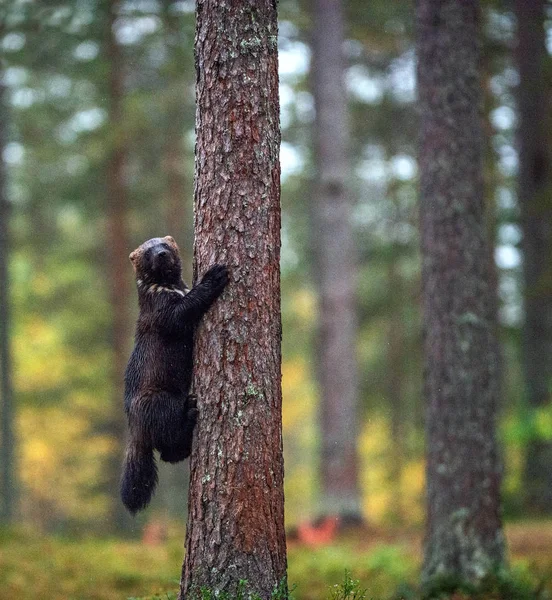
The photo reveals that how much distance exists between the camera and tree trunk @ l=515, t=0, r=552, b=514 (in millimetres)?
15125

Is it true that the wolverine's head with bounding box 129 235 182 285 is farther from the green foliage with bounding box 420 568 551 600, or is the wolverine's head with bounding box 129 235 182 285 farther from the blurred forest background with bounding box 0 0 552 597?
the blurred forest background with bounding box 0 0 552 597

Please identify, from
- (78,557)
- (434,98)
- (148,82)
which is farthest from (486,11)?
(78,557)

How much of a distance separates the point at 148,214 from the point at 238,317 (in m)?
19.1

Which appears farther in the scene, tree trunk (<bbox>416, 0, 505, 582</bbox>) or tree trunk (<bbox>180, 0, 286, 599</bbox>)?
tree trunk (<bbox>416, 0, 505, 582</bbox>)

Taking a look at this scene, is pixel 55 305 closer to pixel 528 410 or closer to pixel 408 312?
pixel 408 312

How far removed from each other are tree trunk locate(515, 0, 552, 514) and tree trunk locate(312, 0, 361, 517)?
3.25m

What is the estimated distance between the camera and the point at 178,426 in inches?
224

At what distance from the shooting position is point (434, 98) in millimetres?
7867

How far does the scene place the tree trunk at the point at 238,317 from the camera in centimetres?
498

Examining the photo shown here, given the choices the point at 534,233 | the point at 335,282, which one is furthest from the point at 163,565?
the point at 534,233

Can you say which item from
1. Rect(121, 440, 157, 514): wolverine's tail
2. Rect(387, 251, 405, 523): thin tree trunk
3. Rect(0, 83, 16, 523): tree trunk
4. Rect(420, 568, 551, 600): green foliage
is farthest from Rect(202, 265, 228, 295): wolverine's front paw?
Rect(387, 251, 405, 523): thin tree trunk

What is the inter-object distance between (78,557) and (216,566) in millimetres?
6317

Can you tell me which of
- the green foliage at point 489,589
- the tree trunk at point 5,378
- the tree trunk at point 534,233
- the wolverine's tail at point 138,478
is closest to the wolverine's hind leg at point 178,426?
the wolverine's tail at point 138,478

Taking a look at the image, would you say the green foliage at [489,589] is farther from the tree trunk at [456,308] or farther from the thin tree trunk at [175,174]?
the thin tree trunk at [175,174]
